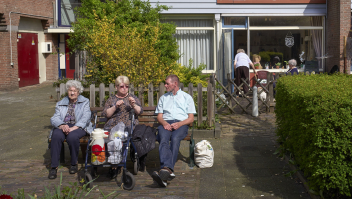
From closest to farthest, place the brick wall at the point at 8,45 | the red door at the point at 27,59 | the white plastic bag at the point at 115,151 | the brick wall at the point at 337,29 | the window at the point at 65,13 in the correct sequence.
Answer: the white plastic bag at the point at 115,151 → the brick wall at the point at 337,29 → the brick wall at the point at 8,45 → the red door at the point at 27,59 → the window at the point at 65,13

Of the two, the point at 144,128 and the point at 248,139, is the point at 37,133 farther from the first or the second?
the point at 248,139

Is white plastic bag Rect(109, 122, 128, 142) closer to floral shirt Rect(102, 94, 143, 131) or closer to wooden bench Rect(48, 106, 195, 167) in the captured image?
floral shirt Rect(102, 94, 143, 131)

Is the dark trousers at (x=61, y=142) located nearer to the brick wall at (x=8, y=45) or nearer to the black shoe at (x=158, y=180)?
the black shoe at (x=158, y=180)

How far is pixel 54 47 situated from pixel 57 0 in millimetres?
2593

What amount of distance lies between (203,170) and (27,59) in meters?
16.9

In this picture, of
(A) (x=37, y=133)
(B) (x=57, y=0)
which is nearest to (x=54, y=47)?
(B) (x=57, y=0)

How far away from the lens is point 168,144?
613 centimetres

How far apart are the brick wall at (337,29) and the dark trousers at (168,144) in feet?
32.0

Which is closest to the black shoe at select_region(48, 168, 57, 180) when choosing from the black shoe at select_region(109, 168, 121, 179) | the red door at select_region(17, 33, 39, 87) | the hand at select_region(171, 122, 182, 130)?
the black shoe at select_region(109, 168, 121, 179)

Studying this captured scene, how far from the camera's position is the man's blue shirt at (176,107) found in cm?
657

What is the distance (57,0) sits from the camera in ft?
73.5

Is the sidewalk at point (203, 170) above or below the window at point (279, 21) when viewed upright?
below

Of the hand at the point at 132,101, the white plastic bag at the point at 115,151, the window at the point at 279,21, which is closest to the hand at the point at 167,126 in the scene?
the hand at the point at 132,101

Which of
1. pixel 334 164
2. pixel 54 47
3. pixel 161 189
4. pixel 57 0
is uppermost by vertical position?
pixel 57 0
